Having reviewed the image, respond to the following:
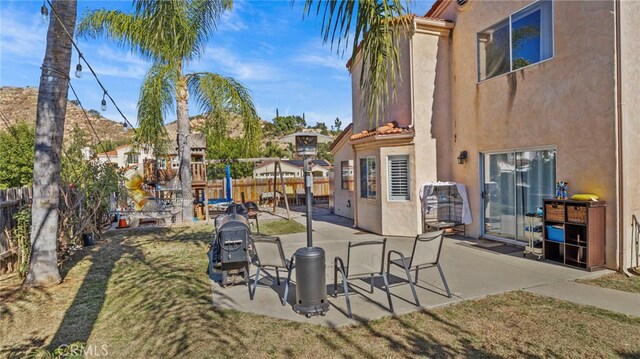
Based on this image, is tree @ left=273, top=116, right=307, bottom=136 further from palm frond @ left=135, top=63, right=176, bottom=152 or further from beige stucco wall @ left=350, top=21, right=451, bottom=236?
beige stucco wall @ left=350, top=21, right=451, bottom=236

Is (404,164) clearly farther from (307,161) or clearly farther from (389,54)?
(389,54)

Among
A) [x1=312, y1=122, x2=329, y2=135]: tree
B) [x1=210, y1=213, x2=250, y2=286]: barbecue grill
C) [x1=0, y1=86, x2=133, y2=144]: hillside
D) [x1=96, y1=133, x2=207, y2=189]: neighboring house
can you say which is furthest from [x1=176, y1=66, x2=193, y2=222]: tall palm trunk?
[x1=312, y1=122, x2=329, y2=135]: tree

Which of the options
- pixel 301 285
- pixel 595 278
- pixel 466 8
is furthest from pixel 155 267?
pixel 466 8

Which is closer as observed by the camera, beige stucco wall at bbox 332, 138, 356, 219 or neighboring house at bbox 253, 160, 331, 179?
beige stucco wall at bbox 332, 138, 356, 219

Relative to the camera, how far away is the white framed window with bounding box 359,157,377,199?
35.0 ft

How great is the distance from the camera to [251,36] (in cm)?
1421

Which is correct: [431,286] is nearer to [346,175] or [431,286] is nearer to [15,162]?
[346,175]

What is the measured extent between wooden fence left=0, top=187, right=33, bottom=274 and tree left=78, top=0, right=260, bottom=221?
18.8 ft

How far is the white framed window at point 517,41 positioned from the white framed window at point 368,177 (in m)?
3.76

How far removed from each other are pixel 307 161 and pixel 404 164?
16.3ft

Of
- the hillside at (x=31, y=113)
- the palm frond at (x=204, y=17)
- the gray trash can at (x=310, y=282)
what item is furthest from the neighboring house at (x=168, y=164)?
the hillside at (x=31, y=113)

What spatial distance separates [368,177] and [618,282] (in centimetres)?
653

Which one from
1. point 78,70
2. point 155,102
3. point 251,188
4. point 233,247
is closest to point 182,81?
point 155,102

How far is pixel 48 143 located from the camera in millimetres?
5875
